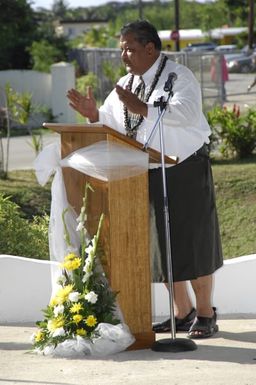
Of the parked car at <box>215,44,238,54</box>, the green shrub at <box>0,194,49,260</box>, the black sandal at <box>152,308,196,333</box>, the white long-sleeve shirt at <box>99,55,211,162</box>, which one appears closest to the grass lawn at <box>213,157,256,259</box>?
the green shrub at <box>0,194,49,260</box>

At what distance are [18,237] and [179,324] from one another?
184cm

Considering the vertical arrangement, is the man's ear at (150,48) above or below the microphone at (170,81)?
above

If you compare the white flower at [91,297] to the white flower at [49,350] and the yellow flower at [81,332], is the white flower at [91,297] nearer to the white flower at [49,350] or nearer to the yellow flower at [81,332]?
the yellow flower at [81,332]

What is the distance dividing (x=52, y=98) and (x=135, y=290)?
2057 centimetres

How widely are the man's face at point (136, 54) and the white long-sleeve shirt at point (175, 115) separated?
2.5 inches

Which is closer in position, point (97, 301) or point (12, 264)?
point (97, 301)

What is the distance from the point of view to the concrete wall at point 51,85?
82.0 ft

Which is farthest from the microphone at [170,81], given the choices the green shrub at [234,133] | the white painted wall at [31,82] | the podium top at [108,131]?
the white painted wall at [31,82]

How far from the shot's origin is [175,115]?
5844 mm

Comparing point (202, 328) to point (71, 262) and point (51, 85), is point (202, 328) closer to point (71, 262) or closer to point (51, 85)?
point (71, 262)

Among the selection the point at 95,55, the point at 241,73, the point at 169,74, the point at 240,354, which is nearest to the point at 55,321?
the point at 240,354

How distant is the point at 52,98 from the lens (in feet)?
86.0

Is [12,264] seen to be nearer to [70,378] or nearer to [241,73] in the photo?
[70,378]

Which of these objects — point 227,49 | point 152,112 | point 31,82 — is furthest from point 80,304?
point 227,49
